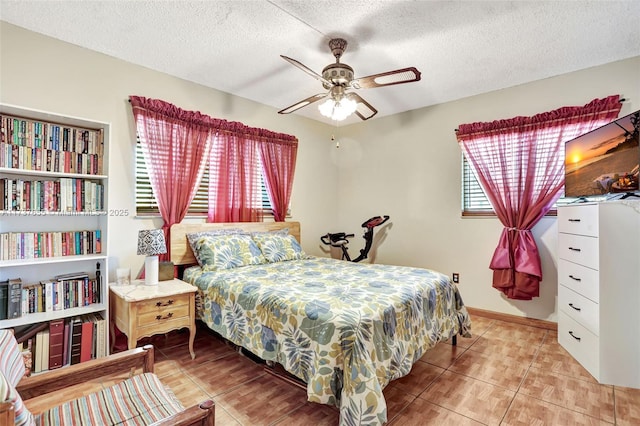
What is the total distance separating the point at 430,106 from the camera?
13.2 ft

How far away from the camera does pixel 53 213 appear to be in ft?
7.47

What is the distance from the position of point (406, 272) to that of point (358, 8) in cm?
212

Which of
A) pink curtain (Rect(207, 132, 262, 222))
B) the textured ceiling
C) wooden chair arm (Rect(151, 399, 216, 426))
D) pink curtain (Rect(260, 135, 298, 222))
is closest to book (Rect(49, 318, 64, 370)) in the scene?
pink curtain (Rect(207, 132, 262, 222))

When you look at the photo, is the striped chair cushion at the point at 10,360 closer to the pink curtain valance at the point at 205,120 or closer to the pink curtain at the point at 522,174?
the pink curtain valance at the point at 205,120

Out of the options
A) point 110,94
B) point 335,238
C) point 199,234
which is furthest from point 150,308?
point 335,238

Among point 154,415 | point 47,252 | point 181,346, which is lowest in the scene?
point 181,346

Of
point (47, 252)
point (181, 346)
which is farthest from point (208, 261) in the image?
point (47, 252)

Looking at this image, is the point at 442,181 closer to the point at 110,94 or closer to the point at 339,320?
the point at 339,320

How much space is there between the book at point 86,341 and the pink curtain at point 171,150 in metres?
0.82

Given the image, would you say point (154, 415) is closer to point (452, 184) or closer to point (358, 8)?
point (358, 8)

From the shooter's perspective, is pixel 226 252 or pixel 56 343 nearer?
pixel 56 343

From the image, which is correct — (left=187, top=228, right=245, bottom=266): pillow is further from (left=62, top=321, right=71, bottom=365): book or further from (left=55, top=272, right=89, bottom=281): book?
(left=62, top=321, right=71, bottom=365): book

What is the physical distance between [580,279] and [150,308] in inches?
134

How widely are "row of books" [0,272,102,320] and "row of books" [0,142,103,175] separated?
0.83 metres
